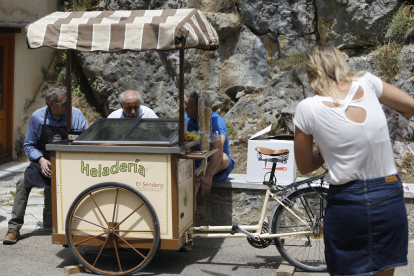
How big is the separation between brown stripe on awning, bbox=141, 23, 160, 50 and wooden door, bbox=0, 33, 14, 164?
646 centimetres

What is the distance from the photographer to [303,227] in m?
3.75

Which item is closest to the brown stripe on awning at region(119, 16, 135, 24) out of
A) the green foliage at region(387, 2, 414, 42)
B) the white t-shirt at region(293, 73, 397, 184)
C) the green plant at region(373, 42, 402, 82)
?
the white t-shirt at region(293, 73, 397, 184)

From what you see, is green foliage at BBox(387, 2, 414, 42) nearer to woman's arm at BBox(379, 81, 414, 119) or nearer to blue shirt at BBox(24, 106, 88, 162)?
blue shirt at BBox(24, 106, 88, 162)

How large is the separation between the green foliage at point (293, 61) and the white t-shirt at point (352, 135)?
6694 mm

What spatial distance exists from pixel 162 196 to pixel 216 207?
1260mm

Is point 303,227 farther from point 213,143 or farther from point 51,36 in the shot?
point 51,36

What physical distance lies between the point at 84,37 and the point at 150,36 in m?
0.54

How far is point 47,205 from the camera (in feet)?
15.8

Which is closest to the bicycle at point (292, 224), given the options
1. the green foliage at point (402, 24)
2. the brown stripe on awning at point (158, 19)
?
the brown stripe on awning at point (158, 19)

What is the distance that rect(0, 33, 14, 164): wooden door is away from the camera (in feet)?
28.8

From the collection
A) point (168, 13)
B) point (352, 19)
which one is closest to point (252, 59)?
point (352, 19)

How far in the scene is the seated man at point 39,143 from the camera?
4398 millimetres

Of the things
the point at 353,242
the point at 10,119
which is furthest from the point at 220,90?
the point at 353,242

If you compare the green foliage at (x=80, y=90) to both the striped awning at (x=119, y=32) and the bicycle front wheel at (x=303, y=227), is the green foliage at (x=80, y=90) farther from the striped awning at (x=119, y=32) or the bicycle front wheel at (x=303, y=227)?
the bicycle front wheel at (x=303, y=227)
